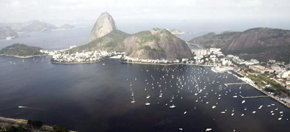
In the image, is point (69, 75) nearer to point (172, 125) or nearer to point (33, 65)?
point (33, 65)

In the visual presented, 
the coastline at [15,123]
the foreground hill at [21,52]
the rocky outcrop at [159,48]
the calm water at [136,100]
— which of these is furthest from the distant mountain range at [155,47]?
the coastline at [15,123]

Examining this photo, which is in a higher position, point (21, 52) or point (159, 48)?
point (21, 52)

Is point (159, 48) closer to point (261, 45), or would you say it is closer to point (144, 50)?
point (144, 50)

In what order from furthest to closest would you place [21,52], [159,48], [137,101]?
[21,52] → [159,48] → [137,101]

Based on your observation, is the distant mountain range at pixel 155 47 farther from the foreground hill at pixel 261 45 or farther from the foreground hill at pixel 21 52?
the foreground hill at pixel 261 45

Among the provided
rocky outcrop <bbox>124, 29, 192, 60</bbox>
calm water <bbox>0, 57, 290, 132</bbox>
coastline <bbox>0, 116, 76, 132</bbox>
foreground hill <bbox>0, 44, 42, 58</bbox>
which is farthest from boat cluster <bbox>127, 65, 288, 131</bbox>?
foreground hill <bbox>0, 44, 42, 58</bbox>

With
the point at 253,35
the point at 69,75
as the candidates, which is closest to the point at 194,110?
the point at 69,75

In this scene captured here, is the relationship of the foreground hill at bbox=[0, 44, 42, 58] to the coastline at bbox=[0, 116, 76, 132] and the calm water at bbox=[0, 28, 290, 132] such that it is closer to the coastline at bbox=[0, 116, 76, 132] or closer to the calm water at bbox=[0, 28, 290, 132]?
the calm water at bbox=[0, 28, 290, 132]

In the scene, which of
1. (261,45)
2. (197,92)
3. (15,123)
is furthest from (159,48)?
(15,123)
